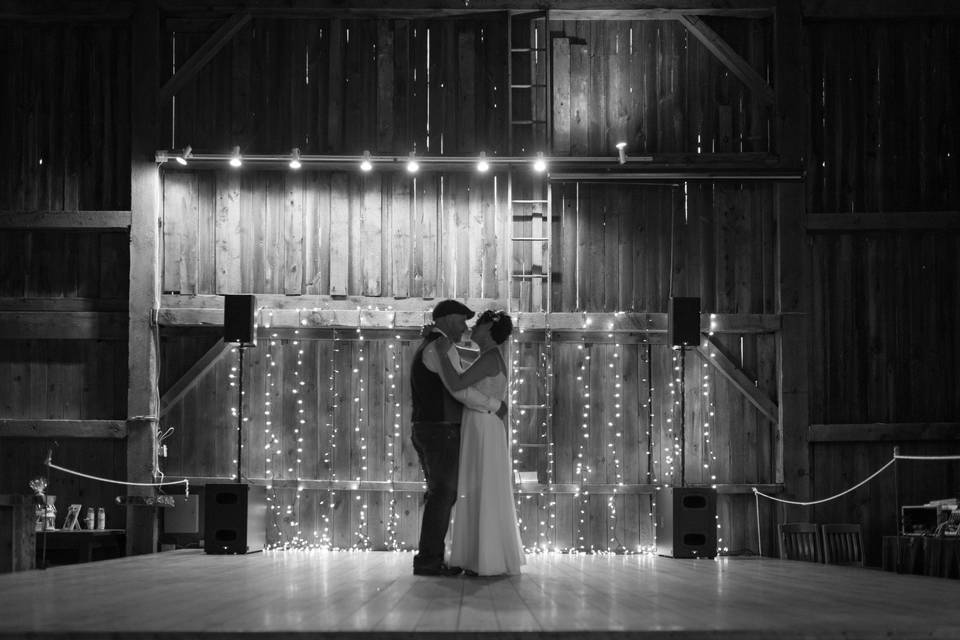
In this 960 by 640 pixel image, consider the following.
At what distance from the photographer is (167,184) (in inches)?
469

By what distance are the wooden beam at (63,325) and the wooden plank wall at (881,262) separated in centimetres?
699

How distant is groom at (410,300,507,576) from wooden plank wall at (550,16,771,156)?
518 centimetres

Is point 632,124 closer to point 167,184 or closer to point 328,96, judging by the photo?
point 328,96

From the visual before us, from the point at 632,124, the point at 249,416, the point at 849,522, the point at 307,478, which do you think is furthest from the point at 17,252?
the point at 849,522

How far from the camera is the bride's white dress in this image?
7094 mm

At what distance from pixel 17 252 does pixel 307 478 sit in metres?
3.73

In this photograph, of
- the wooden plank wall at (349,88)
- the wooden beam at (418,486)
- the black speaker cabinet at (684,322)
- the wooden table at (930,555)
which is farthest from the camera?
the wooden plank wall at (349,88)

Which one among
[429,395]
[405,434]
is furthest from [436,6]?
[429,395]

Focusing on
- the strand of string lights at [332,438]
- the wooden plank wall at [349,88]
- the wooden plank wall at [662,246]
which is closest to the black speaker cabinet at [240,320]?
the strand of string lights at [332,438]

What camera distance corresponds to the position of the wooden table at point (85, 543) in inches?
442

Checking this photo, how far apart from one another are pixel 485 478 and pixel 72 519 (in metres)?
5.95

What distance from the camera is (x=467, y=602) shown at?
18.4ft

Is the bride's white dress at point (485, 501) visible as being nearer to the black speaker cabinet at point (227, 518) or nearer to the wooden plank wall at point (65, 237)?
the black speaker cabinet at point (227, 518)

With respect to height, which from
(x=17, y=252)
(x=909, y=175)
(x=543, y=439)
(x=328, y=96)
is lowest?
(x=543, y=439)
